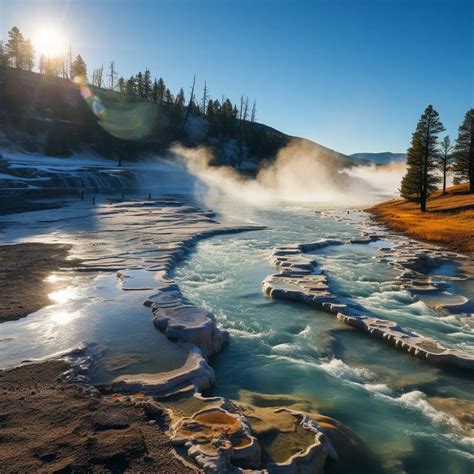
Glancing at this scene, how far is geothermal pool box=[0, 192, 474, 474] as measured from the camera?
6.47 meters

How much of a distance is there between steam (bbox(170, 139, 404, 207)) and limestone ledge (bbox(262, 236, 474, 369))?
46.1 meters

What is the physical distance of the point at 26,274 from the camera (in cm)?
1351

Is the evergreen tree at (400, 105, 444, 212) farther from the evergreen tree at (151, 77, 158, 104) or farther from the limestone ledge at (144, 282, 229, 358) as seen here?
the evergreen tree at (151, 77, 158, 104)

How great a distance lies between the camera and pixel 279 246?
21.5 meters

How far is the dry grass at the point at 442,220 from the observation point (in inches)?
946

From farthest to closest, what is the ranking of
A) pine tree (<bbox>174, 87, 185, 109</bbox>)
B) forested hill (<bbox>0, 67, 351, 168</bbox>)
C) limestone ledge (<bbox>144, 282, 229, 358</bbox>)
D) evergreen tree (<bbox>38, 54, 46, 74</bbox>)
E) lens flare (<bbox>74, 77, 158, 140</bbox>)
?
evergreen tree (<bbox>38, 54, 46, 74</bbox>) → pine tree (<bbox>174, 87, 185, 109</bbox>) → lens flare (<bbox>74, 77, 158, 140</bbox>) → forested hill (<bbox>0, 67, 351, 168</bbox>) → limestone ledge (<bbox>144, 282, 229, 358</bbox>)

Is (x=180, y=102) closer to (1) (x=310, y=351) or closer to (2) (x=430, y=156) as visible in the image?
(2) (x=430, y=156)

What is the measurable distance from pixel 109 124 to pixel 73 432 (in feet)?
295

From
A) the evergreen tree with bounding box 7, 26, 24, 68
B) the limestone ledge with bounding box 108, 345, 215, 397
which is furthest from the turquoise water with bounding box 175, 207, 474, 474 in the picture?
the evergreen tree with bounding box 7, 26, 24, 68

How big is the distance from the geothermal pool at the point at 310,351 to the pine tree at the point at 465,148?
36.6m

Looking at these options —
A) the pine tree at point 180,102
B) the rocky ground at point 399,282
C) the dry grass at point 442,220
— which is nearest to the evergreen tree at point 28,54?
the pine tree at point 180,102

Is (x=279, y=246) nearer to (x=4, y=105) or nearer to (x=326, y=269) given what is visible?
(x=326, y=269)

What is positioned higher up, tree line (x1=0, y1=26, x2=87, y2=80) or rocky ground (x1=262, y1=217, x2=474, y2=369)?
tree line (x1=0, y1=26, x2=87, y2=80)

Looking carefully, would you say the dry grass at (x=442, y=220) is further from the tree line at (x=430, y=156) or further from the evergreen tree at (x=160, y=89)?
the evergreen tree at (x=160, y=89)
